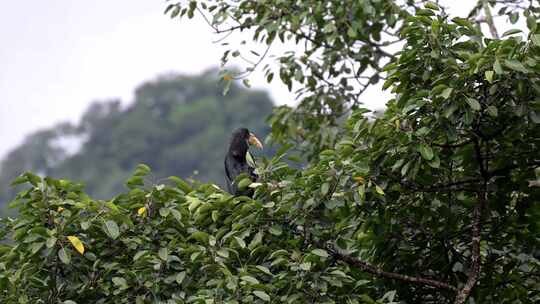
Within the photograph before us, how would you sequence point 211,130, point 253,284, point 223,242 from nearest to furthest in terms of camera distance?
point 253,284
point 223,242
point 211,130

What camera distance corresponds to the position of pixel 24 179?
602 cm

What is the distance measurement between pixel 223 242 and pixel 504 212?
4.96 feet

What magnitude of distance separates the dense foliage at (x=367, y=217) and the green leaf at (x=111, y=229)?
0.05ft

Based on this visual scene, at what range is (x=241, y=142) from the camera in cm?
891

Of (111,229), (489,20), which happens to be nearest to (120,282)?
(111,229)

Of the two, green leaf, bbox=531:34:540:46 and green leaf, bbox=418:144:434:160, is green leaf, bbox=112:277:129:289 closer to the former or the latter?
green leaf, bbox=418:144:434:160

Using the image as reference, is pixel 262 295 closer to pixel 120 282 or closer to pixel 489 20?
pixel 120 282

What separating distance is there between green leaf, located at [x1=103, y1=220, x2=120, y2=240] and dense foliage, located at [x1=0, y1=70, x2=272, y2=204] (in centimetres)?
3607

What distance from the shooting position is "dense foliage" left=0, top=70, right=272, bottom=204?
47.3m

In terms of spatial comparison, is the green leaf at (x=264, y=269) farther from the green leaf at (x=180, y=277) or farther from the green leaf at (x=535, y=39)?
the green leaf at (x=535, y=39)

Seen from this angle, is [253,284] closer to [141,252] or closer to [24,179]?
[141,252]

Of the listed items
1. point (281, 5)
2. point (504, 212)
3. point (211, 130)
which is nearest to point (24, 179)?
point (504, 212)

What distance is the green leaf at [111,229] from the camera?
5.90m

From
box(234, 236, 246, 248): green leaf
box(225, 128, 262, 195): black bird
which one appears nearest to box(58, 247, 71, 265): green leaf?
box(234, 236, 246, 248): green leaf
